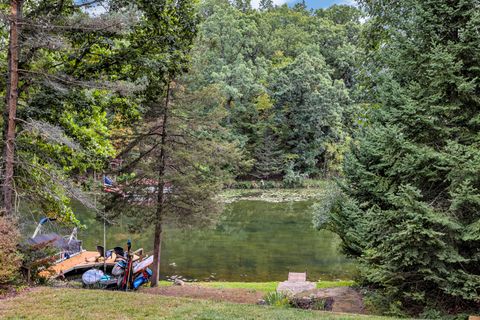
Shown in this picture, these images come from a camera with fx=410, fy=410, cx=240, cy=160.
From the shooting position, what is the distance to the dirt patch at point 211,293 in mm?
9000

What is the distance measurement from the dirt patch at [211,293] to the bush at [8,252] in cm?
404

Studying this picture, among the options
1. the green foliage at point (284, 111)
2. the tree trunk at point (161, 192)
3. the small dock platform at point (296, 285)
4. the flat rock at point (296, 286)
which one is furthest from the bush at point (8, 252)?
the green foliage at point (284, 111)

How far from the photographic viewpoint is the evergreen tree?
6055 millimetres

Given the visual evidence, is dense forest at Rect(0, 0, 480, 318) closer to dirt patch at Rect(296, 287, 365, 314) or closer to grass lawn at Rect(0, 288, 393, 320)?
dirt patch at Rect(296, 287, 365, 314)

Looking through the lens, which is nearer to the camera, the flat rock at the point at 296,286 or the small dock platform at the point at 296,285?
the small dock platform at the point at 296,285

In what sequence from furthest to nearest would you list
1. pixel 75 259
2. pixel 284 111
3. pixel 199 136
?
pixel 284 111, pixel 75 259, pixel 199 136

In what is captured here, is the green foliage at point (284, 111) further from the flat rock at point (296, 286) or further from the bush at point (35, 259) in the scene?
the bush at point (35, 259)

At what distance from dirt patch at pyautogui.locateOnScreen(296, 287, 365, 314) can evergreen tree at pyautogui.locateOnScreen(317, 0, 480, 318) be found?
56cm

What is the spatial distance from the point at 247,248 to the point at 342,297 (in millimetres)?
9224

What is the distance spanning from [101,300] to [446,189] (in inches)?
218

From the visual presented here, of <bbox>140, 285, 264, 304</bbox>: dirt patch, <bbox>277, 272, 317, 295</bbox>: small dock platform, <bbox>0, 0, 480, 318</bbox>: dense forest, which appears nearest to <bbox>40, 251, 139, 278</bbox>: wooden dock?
<bbox>140, 285, 264, 304</bbox>: dirt patch

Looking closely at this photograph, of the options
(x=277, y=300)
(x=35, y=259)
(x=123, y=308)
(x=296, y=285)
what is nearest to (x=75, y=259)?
(x=35, y=259)

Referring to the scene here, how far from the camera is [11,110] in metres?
6.55

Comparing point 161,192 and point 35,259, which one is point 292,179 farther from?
point 35,259
